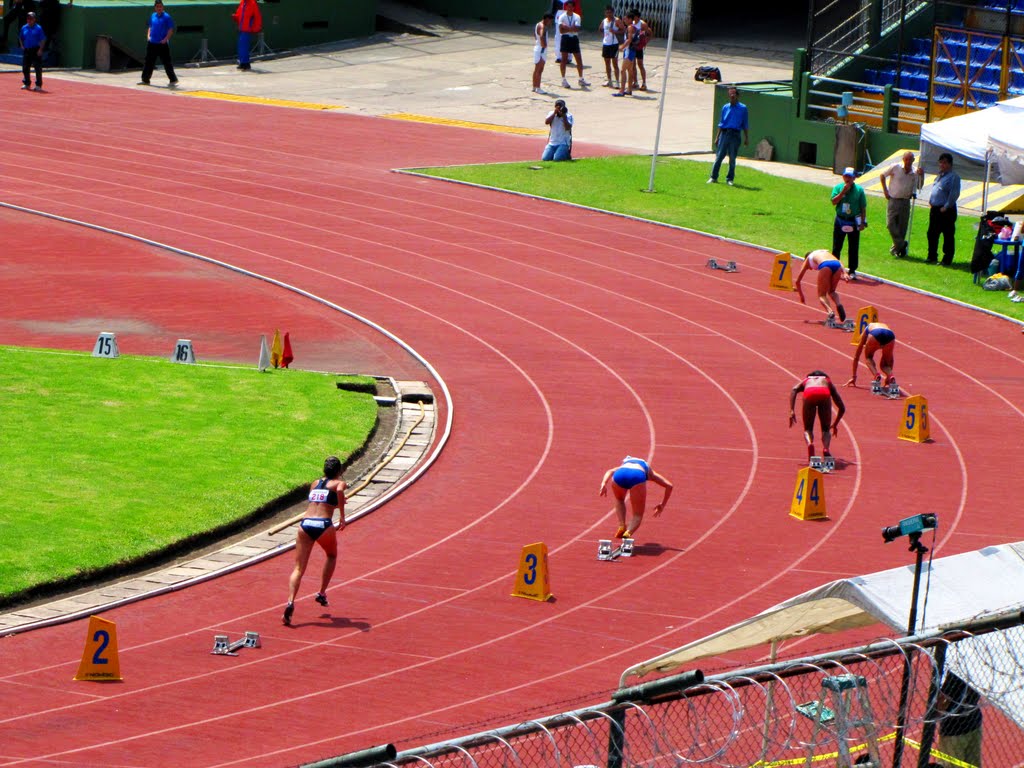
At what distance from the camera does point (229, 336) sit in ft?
81.0

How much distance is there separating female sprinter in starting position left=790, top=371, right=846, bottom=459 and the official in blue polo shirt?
26.4 meters

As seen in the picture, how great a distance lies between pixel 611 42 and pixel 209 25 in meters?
10.9

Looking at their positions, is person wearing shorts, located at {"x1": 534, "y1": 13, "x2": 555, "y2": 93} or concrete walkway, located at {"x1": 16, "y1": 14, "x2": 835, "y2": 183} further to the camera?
person wearing shorts, located at {"x1": 534, "y1": 13, "x2": 555, "y2": 93}

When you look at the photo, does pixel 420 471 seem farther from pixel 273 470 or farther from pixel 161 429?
pixel 161 429

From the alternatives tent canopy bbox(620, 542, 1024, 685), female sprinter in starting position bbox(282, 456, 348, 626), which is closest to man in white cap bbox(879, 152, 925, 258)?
female sprinter in starting position bbox(282, 456, 348, 626)

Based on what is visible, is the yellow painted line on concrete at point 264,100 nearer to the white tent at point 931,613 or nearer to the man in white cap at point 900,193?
the man in white cap at point 900,193

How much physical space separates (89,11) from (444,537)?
1174 inches

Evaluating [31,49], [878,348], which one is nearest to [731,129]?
[878,348]

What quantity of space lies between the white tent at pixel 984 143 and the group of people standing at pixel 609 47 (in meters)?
14.6

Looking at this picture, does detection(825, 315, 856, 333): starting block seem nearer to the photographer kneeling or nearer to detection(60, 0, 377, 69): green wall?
the photographer kneeling

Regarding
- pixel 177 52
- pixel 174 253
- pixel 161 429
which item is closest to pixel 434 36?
pixel 177 52

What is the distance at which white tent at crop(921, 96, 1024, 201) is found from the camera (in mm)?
27078

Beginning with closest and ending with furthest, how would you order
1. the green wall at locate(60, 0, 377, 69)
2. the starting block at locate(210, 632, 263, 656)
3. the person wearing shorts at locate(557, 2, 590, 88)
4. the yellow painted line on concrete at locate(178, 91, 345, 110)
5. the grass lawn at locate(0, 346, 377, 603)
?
the starting block at locate(210, 632, 263, 656), the grass lawn at locate(0, 346, 377, 603), the yellow painted line on concrete at locate(178, 91, 345, 110), the green wall at locate(60, 0, 377, 69), the person wearing shorts at locate(557, 2, 590, 88)

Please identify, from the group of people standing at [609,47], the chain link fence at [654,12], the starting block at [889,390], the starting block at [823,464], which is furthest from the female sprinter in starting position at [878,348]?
the chain link fence at [654,12]
